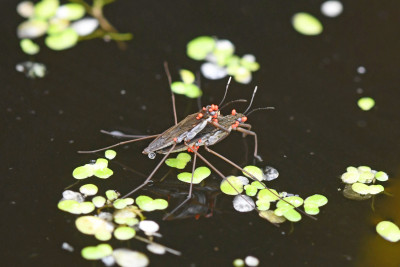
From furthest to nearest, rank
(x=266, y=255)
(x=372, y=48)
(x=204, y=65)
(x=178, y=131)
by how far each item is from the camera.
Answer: (x=372, y=48) → (x=204, y=65) → (x=178, y=131) → (x=266, y=255)

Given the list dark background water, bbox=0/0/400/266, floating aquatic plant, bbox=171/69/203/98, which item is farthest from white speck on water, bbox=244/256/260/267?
floating aquatic plant, bbox=171/69/203/98

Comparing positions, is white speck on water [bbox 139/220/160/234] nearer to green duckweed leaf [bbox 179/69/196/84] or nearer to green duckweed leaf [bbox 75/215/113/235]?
green duckweed leaf [bbox 75/215/113/235]

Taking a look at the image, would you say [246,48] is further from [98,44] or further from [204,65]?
[98,44]

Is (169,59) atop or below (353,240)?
atop

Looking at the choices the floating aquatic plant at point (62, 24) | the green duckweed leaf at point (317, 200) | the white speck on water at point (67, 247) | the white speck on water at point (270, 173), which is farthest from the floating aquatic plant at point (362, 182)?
the floating aquatic plant at point (62, 24)

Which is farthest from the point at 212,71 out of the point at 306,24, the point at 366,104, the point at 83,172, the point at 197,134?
the point at 83,172

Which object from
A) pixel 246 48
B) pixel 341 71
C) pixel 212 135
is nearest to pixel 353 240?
pixel 212 135
